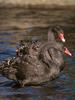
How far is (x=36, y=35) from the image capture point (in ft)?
59.6

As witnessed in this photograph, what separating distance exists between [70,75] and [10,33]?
694 centimetres

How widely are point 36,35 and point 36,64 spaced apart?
293 inches

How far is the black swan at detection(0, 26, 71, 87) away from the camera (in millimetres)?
10773

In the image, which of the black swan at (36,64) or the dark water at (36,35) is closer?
the dark water at (36,35)

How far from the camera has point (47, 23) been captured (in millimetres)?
21141

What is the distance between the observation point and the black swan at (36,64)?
10.8 meters

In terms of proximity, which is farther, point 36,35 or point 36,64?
point 36,35

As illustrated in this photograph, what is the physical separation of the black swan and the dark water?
0.73ft

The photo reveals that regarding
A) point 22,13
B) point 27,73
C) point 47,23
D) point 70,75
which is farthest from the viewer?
point 22,13

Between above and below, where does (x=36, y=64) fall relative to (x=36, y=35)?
above

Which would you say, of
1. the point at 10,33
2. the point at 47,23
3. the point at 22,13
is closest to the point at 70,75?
the point at 10,33

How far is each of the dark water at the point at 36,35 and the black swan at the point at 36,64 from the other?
0.22 metres

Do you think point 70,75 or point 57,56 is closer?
point 57,56

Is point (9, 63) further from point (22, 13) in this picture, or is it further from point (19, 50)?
point (22, 13)
